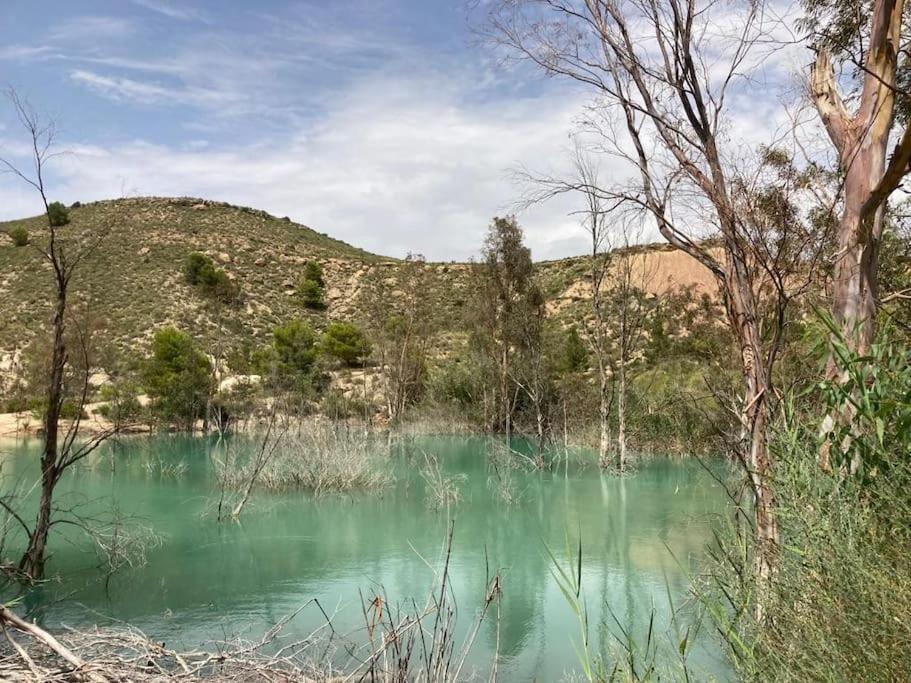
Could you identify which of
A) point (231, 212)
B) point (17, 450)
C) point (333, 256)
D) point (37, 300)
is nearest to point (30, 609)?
point (17, 450)

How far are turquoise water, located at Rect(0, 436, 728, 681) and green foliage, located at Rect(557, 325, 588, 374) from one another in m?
9.54

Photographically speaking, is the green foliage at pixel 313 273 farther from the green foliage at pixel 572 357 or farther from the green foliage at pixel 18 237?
the green foliage at pixel 572 357

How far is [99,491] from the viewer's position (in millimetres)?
15062

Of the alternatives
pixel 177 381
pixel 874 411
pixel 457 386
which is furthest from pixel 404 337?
pixel 874 411

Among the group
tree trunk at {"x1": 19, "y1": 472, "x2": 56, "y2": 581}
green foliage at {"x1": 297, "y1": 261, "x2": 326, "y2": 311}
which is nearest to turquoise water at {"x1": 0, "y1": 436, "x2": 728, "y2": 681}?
tree trunk at {"x1": 19, "y1": 472, "x2": 56, "y2": 581}

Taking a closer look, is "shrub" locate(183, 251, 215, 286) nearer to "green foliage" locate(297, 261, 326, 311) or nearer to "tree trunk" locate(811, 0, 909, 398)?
"green foliage" locate(297, 261, 326, 311)

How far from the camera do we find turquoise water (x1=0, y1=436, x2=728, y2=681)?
707cm

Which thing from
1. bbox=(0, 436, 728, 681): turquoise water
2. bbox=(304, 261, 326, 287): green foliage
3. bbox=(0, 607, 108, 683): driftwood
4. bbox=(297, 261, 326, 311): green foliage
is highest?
bbox=(304, 261, 326, 287): green foliage

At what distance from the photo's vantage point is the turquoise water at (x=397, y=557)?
23.2ft

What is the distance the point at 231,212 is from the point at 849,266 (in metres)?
57.0

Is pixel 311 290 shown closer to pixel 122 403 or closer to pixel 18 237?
pixel 18 237

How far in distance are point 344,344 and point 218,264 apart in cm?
1629

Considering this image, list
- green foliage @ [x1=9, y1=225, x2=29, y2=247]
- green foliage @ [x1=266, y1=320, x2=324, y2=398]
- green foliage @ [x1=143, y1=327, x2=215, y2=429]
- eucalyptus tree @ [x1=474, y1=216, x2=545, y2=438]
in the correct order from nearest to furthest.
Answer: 1. eucalyptus tree @ [x1=474, y1=216, x2=545, y2=438]
2. green foliage @ [x1=143, y1=327, x2=215, y2=429]
3. green foliage @ [x1=266, y1=320, x2=324, y2=398]
4. green foliage @ [x1=9, y1=225, x2=29, y2=247]

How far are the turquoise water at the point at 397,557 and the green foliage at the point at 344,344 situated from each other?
16852 millimetres
